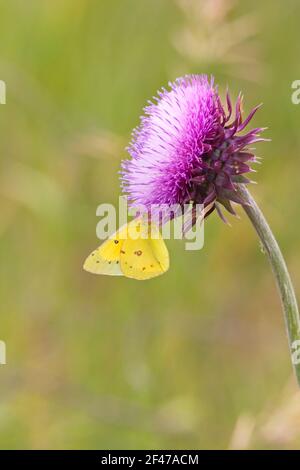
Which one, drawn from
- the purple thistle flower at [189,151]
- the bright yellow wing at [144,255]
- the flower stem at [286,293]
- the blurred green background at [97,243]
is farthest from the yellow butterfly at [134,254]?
the blurred green background at [97,243]

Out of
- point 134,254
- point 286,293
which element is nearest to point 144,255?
point 134,254

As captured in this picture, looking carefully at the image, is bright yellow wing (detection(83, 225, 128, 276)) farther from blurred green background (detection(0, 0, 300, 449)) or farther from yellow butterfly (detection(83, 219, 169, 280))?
blurred green background (detection(0, 0, 300, 449))

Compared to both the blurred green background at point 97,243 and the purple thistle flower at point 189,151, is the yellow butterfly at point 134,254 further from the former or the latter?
the blurred green background at point 97,243

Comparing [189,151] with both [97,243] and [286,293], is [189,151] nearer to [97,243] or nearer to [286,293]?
[286,293]
